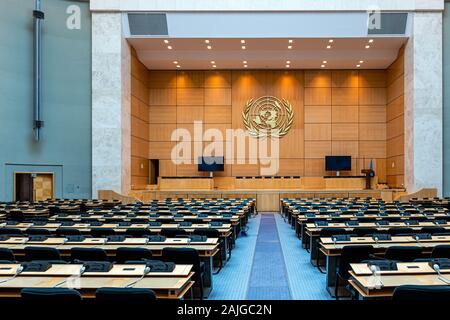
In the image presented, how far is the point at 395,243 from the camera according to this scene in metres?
6.12

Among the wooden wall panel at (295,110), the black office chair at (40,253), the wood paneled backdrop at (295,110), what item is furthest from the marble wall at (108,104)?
the black office chair at (40,253)

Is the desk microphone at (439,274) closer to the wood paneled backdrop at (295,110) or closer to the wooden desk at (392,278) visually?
Answer: the wooden desk at (392,278)

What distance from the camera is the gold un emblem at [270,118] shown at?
26.2 metres

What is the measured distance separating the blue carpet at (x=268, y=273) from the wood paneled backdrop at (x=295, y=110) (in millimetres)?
14479

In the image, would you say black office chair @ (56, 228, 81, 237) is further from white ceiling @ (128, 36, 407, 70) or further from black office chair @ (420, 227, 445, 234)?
white ceiling @ (128, 36, 407, 70)

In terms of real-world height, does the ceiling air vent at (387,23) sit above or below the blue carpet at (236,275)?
above

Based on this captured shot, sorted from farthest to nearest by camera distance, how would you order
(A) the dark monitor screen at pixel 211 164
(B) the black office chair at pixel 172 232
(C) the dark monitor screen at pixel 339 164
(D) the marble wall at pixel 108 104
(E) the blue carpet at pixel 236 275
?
(A) the dark monitor screen at pixel 211 164 < (C) the dark monitor screen at pixel 339 164 < (D) the marble wall at pixel 108 104 < (B) the black office chair at pixel 172 232 < (E) the blue carpet at pixel 236 275

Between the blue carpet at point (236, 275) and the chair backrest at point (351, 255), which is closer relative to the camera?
the chair backrest at point (351, 255)

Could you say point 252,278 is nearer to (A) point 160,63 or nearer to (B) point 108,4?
(B) point 108,4

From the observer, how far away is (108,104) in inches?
803

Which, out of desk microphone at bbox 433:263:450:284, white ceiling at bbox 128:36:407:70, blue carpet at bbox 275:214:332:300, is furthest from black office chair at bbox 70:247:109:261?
white ceiling at bbox 128:36:407:70

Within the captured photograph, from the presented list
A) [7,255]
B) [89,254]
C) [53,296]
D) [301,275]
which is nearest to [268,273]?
[301,275]
